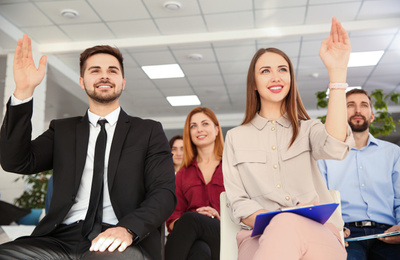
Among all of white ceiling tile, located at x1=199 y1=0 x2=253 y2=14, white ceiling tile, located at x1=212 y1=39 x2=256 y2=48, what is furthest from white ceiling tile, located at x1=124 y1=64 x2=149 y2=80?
white ceiling tile, located at x1=199 y1=0 x2=253 y2=14

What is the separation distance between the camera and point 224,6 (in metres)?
5.28

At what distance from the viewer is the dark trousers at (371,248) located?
82.3 inches

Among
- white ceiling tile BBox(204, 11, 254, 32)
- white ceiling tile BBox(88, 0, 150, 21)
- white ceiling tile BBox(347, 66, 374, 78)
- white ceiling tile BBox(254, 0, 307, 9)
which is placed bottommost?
white ceiling tile BBox(347, 66, 374, 78)

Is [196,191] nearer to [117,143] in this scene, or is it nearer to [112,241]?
[117,143]

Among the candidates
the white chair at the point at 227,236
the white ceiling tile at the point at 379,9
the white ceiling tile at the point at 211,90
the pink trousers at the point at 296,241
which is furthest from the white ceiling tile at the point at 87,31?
the pink trousers at the point at 296,241

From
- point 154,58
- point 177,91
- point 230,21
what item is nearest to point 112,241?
point 230,21

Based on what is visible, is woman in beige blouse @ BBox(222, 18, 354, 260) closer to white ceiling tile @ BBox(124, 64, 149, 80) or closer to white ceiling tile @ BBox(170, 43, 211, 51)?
white ceiling tile @ BBox(170, 43, 211, 51)

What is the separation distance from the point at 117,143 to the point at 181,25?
4523 mm

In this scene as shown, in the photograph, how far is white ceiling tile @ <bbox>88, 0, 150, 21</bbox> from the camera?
5195mm

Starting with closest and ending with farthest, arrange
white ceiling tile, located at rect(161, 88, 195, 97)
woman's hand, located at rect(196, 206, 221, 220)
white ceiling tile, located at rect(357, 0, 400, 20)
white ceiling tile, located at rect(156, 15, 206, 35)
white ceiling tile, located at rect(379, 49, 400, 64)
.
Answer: woman's hand, located at rect(196, 206, 221, 220) < white ceiling tile, located at rect(357, 0, 400, 20) < white ceiling tile, located at rect(156, 15, 206, 35) < white ceiling tile, located at rect(379, 49, 400, 64) < white ceiling tile, located at rect(161, 88, 195, 97)

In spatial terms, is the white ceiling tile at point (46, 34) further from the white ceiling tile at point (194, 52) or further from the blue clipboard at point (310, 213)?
the blue clipboard at point (310, 213)

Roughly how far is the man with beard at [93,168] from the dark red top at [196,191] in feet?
3.29

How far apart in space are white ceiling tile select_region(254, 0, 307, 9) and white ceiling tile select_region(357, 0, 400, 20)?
87 cm

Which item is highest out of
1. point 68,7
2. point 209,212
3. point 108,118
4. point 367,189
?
point 68,7
